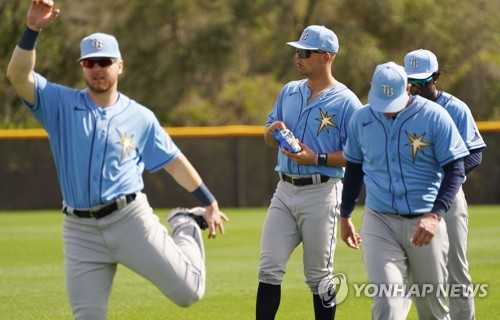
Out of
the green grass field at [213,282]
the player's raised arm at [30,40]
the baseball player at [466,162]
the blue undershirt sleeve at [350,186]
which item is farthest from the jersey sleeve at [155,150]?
the green grass field at [213,282]

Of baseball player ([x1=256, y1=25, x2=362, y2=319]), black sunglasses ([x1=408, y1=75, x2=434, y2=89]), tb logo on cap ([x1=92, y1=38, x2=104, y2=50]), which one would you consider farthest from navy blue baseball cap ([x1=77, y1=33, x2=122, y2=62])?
black sunglasses ([x1=408, y1=75, x2=434, y2=89])

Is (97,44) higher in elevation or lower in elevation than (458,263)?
higher

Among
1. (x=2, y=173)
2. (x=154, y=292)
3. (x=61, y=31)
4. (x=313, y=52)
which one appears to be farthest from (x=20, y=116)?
(x=313, y=52)

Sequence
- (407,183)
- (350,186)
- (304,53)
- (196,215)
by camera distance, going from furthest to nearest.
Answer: (304,53) → (350,186) → (196,215) → (407,183)

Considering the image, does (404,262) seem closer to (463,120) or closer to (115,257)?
(463,120)

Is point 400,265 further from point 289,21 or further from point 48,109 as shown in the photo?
point 289,21

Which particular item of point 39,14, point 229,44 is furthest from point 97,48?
point 229,44

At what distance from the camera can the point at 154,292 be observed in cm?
1063

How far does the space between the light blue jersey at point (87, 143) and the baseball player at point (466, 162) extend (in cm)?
236

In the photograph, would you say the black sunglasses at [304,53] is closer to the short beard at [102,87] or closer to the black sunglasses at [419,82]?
the black sunglasses at [419,82]

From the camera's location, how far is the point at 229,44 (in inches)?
1369

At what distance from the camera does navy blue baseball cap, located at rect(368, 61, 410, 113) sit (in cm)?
633

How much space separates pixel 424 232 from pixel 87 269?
2.03 metres

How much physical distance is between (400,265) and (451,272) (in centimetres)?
111
